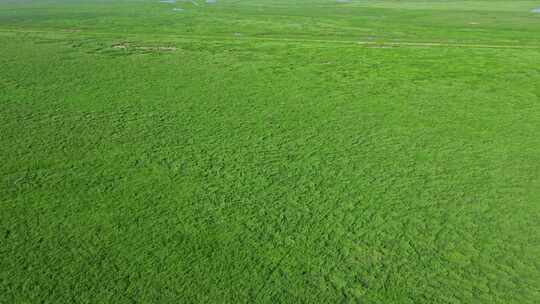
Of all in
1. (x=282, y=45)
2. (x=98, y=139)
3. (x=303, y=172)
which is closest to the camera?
(x=303, y=172)

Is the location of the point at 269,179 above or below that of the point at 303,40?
below

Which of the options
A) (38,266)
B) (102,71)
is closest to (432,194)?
(38,266)

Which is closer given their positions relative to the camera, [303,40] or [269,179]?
[269,179]

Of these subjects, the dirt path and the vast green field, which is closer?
the vast green field

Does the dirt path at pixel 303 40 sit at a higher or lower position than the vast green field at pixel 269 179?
higher

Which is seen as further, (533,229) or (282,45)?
(282,45)

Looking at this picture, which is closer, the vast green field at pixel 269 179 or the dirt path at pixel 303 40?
the vast green field at pixel 269 179

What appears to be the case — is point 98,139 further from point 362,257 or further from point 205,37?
point 205,37

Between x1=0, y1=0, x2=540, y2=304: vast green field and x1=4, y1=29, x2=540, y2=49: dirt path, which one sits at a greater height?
x1=4, y1=29, x2=540, y2=49: dirt path
